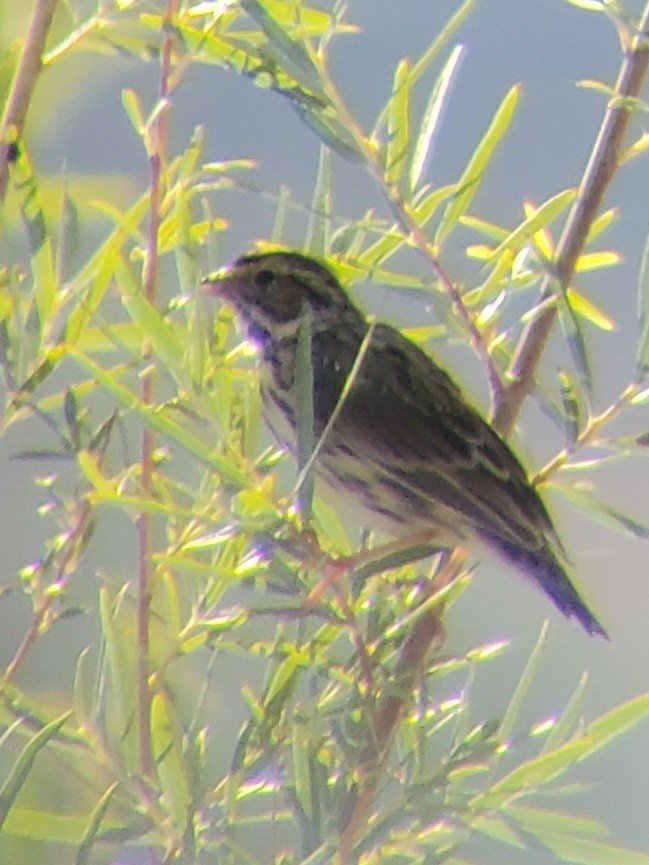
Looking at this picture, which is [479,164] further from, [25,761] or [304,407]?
[25,761]

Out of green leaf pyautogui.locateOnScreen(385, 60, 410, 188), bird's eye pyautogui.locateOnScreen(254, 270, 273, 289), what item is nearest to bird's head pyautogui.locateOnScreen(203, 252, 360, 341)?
bird's eye pyautogui.locateOnScreen(254, 270, 273, 289)

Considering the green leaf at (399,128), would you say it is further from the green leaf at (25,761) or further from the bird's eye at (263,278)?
the green leaf at (25,761)

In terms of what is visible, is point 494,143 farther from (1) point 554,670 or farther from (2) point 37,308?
(1) point 554,670

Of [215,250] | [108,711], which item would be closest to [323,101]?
[215,250]

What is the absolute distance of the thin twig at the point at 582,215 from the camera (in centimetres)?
46

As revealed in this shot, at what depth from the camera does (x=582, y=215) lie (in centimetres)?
47

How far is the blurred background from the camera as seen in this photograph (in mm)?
976

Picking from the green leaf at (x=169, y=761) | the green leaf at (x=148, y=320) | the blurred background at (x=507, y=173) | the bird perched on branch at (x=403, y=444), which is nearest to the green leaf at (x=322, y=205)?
the bird perched on branch at (x=403, y=444)

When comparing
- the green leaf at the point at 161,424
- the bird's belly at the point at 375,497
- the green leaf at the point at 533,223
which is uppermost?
the green leaf at the point at 533,223

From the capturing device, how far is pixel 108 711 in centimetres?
59

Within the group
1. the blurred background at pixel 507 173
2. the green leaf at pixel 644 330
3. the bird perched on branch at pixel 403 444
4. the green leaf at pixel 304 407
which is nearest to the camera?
the green leaf at pixel 304 407

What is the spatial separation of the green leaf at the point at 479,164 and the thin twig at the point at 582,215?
0.13ft

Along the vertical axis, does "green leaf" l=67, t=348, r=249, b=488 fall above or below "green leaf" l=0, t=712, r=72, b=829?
above

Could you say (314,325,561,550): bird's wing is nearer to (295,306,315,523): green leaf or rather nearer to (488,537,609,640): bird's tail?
(488,537,609,640): bird's tail
